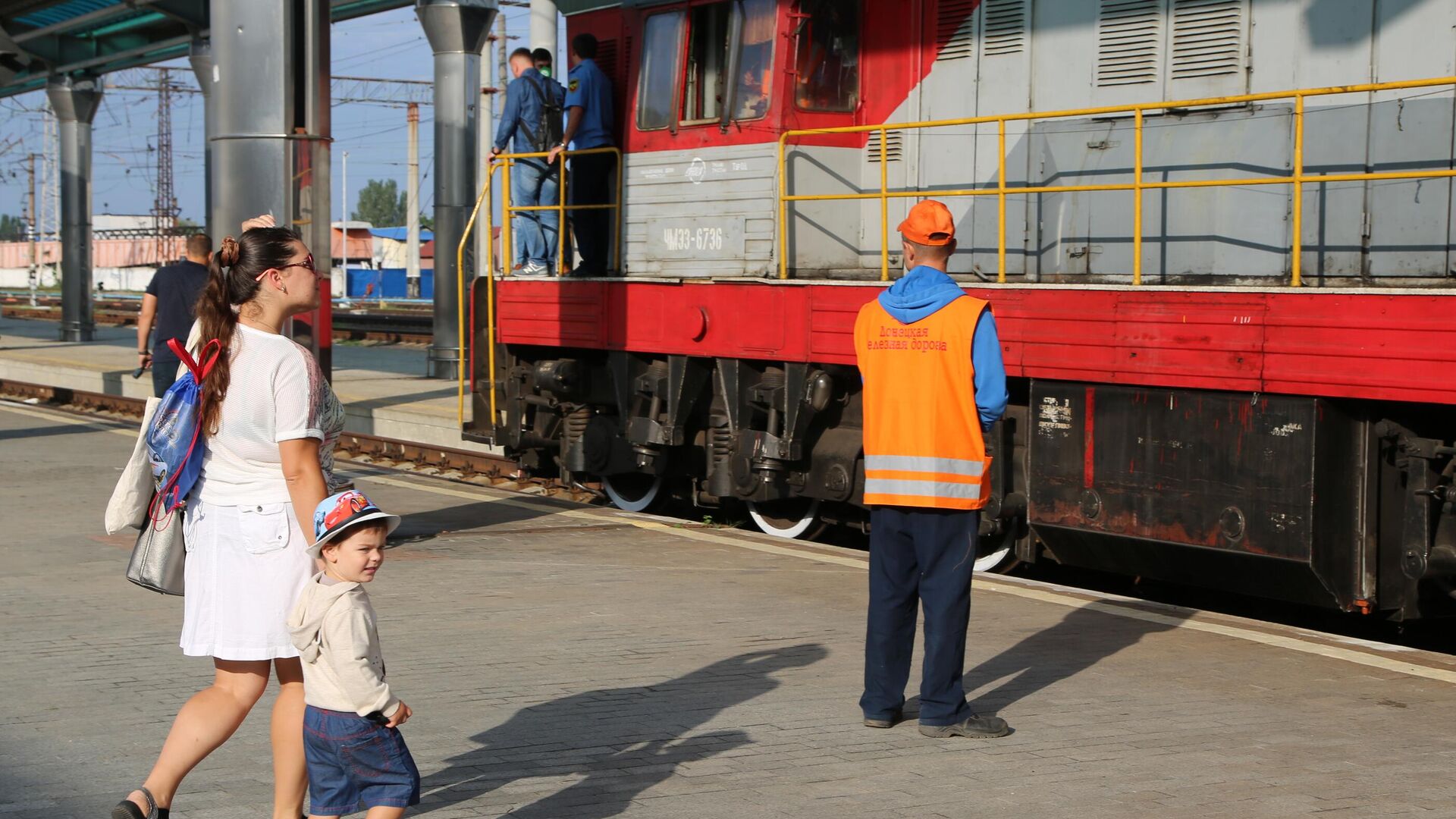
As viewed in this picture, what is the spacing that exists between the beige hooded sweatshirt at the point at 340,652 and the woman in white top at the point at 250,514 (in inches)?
14.4

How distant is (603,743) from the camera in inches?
210

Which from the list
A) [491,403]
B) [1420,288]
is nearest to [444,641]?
[1420,288]

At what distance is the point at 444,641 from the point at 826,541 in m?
4.83

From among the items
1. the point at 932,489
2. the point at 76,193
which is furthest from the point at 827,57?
the point at 76,193

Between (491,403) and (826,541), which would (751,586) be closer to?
(826,541)

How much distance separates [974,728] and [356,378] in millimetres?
16594

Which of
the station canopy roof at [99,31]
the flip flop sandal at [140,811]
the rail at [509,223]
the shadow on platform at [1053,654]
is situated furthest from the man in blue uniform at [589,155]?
the station canopy roof at [99,31]

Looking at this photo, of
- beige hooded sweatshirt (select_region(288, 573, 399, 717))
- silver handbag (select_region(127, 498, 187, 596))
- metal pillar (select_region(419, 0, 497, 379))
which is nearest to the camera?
beige hooded sweatshirt (select_region(288, 573, 399, 717))

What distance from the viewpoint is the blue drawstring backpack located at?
4254 millimetres

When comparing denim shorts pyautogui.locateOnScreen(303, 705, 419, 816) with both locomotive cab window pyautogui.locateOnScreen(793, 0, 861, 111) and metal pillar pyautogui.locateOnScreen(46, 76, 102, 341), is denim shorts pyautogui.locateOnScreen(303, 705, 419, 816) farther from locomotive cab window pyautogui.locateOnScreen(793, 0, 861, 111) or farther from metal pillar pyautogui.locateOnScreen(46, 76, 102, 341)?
metal pillar pyautogui.locateOnScreen(46, 76, 102, 341)

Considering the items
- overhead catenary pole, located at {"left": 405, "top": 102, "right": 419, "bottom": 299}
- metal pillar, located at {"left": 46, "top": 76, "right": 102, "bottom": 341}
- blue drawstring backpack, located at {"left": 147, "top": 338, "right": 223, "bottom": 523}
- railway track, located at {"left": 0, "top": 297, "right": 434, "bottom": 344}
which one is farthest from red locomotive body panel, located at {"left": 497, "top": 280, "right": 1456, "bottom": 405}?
overhead catenary pole, located at {"left": 405, "top": 102, "right": 419, "bottom": 299}

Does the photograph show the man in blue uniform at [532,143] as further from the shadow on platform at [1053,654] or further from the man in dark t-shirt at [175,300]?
the shadow on platform at [1053,654]

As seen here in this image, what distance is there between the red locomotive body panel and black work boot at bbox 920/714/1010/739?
8.88 feet

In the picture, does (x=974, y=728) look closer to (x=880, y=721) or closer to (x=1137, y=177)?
(x=880, y=721)
